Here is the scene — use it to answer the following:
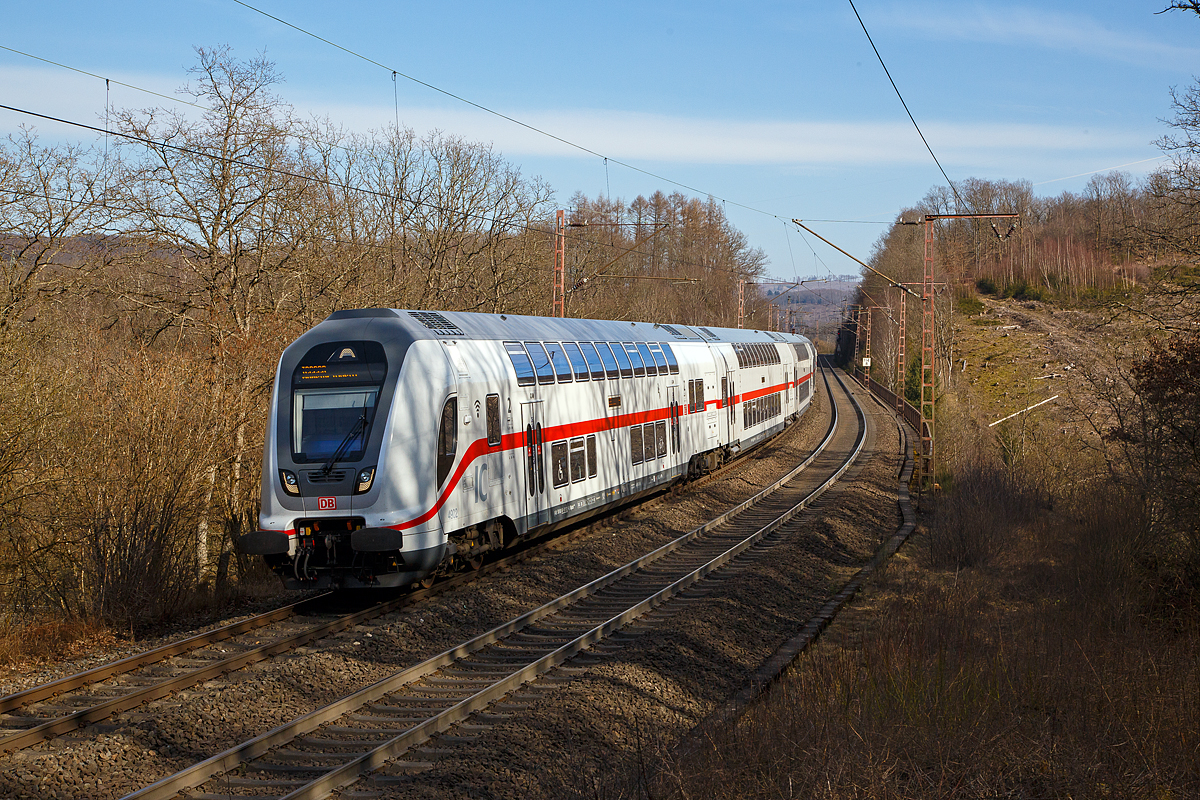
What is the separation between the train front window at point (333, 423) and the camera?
37.5 feet

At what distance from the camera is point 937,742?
671 cm

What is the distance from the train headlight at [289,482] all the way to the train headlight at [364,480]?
0.81 metres

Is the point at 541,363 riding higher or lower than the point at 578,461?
higher

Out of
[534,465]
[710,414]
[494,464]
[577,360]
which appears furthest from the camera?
[710,414]

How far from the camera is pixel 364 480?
11258 mm

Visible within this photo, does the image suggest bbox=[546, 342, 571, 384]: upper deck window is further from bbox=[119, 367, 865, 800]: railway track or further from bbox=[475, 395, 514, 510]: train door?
bbox=[119, 367, 865, 800]: railway track

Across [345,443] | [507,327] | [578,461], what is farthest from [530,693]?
[578,461]

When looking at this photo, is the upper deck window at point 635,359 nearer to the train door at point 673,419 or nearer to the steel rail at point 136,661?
the train door at point 673,419

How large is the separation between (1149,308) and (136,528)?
14106mm

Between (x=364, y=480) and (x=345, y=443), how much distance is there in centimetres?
55

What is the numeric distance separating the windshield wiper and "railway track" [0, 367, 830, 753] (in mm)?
1749

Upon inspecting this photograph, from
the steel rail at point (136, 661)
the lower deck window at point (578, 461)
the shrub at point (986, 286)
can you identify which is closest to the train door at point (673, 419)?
the lower deck window at point (578, 461)

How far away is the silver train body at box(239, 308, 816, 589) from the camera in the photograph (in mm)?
11328

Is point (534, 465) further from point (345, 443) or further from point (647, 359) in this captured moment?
point (647, 359)
